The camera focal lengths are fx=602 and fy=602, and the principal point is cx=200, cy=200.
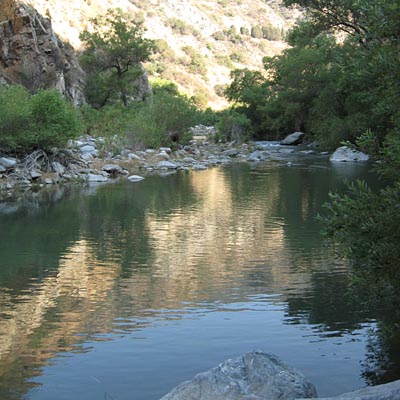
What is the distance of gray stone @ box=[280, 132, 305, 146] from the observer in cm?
4831

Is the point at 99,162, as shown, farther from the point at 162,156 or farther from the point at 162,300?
the point at 162,300

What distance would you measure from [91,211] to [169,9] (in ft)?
435

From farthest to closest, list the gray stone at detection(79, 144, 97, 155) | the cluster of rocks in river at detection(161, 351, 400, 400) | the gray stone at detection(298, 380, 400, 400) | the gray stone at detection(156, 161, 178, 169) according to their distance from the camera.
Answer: the gray stone at detection(156, 161, 178, 169) → the gray stone at detection(79, 144, 97, 155) → the cluster of rocks in river at detection(161, 351, 400, 400) → the gray stone at detection(298, 380, 400, 400)

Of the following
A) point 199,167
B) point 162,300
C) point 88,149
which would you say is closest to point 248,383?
point 162,300

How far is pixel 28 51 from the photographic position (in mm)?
41250

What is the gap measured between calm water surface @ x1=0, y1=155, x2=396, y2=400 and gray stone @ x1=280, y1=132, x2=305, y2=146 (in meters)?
30.1

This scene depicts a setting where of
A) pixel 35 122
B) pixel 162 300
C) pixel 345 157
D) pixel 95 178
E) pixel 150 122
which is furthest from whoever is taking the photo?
pixel 150 122

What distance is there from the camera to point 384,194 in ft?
20.4

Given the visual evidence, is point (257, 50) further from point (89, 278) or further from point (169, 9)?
point (89, 278)

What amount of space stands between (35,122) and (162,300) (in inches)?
699

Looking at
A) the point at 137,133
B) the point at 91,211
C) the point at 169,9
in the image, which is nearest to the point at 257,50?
the point at 169,9

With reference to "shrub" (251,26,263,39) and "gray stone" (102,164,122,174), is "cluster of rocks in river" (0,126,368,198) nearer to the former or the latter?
"gray stone" (102,164,122,174)

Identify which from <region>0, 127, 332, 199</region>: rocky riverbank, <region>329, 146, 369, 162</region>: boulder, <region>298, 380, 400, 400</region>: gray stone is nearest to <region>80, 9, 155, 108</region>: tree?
A: <region>0, 127, 332, 199</region>: rocky riverbank

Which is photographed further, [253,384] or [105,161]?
[105,161]
